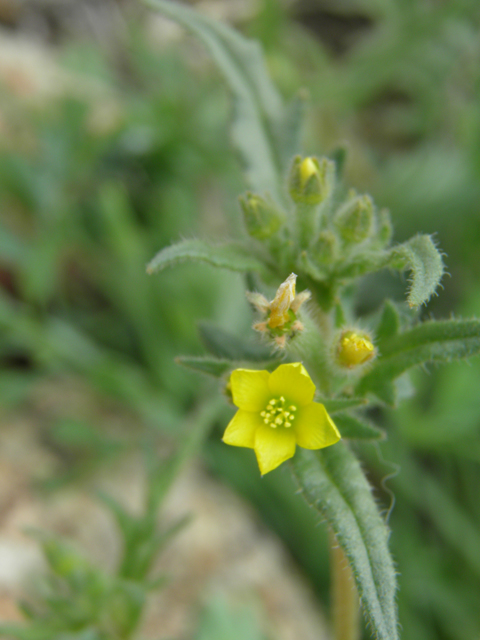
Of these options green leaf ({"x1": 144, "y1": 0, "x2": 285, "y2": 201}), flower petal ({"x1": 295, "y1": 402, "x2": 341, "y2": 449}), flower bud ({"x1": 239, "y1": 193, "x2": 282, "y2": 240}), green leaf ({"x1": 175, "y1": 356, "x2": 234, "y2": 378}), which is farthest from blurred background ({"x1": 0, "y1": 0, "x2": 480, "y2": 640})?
flower petal ({"x1": 295, "y1": 402, "x2": 341, "y2": 449})

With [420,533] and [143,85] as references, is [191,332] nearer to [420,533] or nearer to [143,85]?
[420,533]

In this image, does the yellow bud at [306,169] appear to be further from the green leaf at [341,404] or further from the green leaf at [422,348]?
the green leaf at [341,404]

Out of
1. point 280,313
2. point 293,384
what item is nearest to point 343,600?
point 293,384

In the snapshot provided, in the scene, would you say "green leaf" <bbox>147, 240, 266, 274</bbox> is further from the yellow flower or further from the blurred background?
the blurred background

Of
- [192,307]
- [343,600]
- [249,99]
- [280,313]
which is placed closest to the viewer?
[280,313]

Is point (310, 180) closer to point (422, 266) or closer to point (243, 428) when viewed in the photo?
point (422, 266)

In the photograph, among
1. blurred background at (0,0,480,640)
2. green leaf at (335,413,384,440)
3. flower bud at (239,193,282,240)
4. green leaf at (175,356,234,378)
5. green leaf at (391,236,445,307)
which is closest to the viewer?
green leaf at (391,236,445,307)
